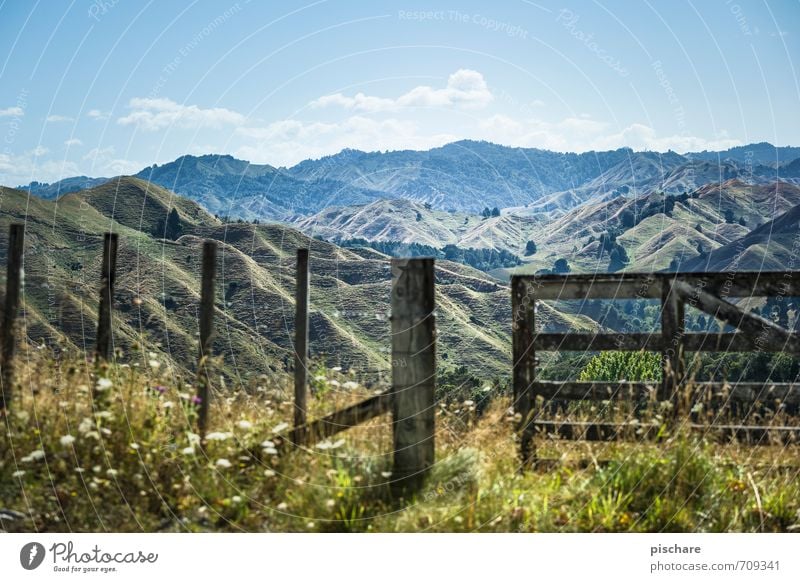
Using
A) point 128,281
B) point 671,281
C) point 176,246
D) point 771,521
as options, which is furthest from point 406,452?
point 176,246

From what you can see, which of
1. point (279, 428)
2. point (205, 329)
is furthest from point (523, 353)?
point (205, 329)

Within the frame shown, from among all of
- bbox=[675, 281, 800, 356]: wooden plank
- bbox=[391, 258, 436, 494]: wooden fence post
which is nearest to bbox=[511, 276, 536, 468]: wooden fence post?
bbox=[675, 281, 800, 356]: wooden plank

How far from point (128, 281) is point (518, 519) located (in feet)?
478

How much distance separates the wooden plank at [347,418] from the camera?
6113 mm

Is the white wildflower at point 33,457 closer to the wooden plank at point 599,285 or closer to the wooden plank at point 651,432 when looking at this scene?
the wooden plank at point 651,432

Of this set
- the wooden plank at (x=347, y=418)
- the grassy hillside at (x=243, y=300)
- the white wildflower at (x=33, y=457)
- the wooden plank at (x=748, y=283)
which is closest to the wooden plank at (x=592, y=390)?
the wooden plank at (x=748, y=283)

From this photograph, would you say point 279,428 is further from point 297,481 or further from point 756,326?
point 756,326

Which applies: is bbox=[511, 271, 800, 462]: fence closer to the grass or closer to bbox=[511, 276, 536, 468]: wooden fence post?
bbox=[511, 276, 536, 468]: wooden fence post

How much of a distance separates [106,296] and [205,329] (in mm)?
969
